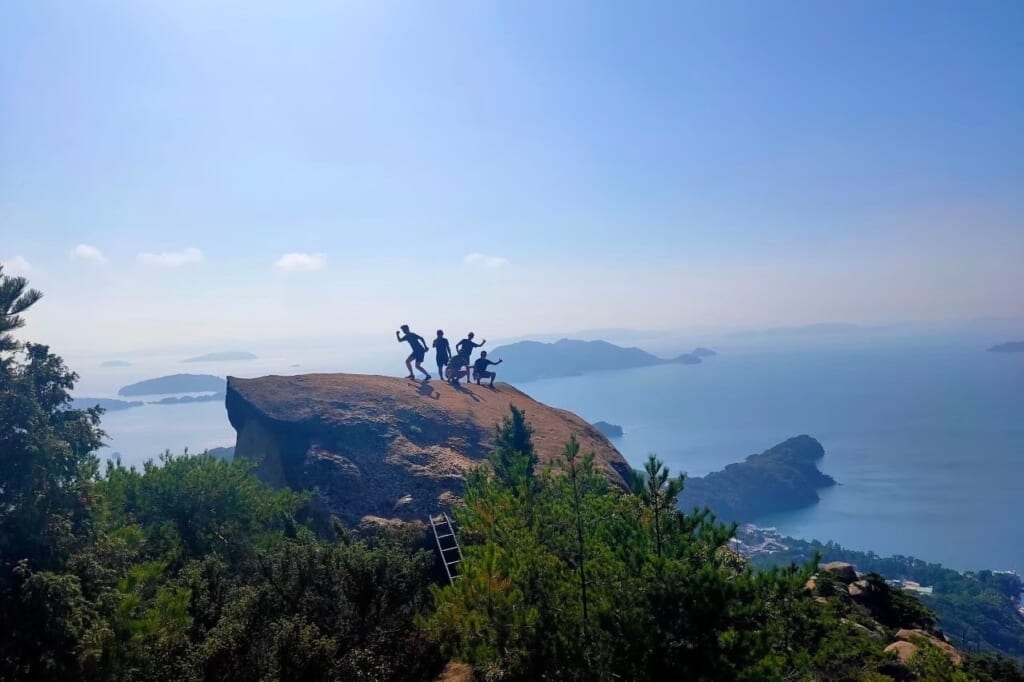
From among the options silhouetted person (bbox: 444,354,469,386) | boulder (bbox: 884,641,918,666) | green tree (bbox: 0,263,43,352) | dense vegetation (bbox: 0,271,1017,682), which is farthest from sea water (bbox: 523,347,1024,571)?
green tree (bbox: 0,263,43,352)

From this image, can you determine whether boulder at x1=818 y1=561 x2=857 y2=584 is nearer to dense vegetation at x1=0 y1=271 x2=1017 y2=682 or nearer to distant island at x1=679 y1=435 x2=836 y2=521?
dense vegetation at x1=0 y1=271 x2=1017 y2=682

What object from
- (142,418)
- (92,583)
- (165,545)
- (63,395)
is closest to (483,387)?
(165,545)

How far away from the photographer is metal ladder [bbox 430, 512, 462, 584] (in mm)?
13906

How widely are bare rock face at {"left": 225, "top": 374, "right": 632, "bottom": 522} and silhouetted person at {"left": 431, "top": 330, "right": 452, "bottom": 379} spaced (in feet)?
3.55

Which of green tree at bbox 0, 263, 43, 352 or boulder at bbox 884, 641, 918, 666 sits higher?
green tree at bbox 0, 263, 43, 352

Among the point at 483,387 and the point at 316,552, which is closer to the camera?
the point at 316,552

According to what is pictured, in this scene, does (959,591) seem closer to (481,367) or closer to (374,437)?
(481,367)

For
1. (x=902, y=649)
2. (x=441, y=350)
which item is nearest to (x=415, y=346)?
(x=441, y=350)

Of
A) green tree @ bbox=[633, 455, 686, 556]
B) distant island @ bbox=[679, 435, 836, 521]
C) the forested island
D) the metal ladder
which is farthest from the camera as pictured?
distant island @ bbox=[679, 435, 836, 521]

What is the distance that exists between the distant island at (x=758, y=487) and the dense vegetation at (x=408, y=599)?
9390cm

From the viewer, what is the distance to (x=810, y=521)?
98.9 m

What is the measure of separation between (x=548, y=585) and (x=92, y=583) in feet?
24.0

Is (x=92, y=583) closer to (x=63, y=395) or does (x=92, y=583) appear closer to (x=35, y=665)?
(x=35, y=665)

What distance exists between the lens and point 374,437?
2173 centimetres
